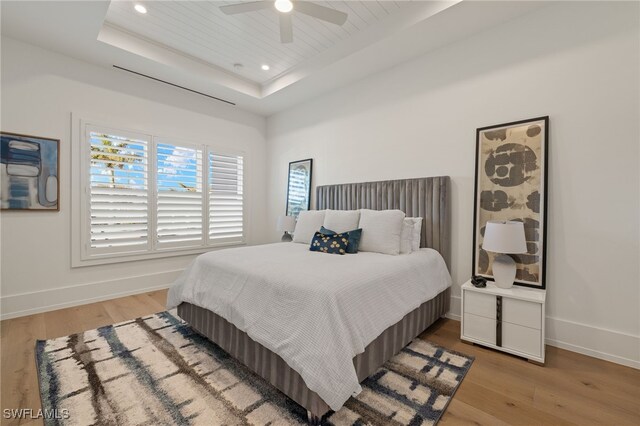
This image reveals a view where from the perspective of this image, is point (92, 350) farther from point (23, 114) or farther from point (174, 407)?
point (23, 114)

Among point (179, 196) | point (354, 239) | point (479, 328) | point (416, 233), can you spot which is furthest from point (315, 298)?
point (179, 196)

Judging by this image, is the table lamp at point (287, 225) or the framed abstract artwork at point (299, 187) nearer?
the table lamp at point (287, 225)

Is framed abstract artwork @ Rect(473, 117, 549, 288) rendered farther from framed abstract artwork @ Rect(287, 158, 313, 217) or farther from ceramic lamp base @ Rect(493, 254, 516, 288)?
framed abstract artwork @ Rect(287, 158, 313, 217)

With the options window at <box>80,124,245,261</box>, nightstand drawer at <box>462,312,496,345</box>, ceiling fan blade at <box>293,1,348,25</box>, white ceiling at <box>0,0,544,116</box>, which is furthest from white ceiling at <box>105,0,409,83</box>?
nightstand drawer at <box>462,312,496,345</box>

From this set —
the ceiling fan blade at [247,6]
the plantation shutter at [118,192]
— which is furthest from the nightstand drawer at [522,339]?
the plantation shutter at [118,192]

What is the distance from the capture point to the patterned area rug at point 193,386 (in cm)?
149

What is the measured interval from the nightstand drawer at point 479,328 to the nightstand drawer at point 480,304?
0.03m

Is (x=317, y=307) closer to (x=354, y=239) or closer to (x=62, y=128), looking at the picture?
(x=354, y=239)

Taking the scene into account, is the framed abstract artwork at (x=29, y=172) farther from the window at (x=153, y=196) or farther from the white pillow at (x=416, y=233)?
the white pillow at (x=416, y=233)

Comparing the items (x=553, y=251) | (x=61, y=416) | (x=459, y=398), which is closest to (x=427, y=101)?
(x=553, y=251)

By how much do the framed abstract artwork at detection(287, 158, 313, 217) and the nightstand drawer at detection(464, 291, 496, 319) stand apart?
2.64 metres

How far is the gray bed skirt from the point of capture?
58.6 inches

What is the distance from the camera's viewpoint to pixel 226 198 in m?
4.57

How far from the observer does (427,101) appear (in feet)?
10.1
